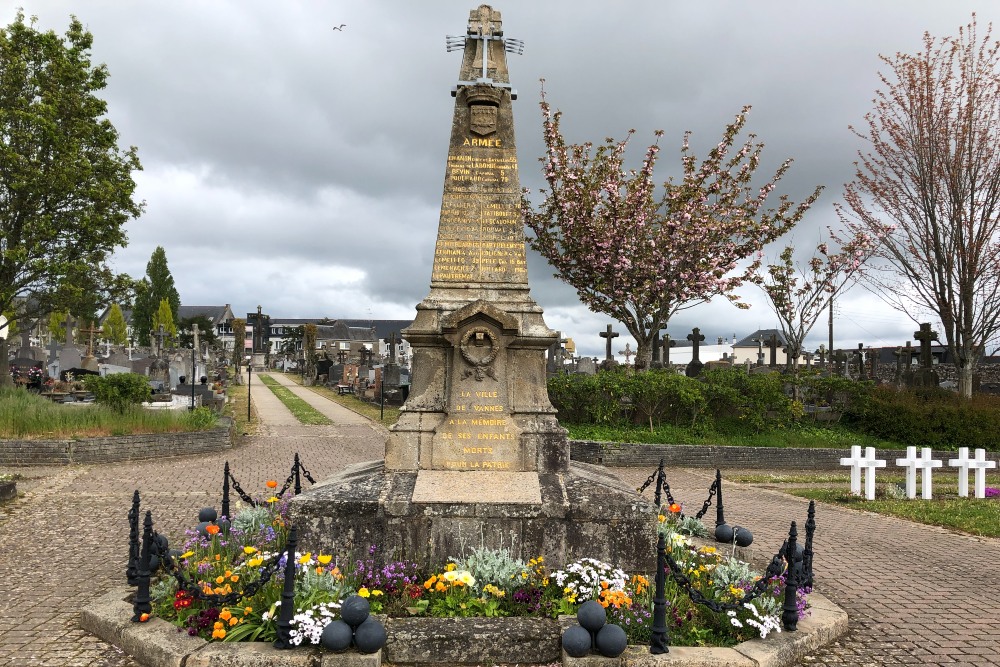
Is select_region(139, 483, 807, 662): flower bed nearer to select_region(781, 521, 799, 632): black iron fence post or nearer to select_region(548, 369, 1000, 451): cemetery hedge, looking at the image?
select_region(781, 521, 799, 632): black iron fence post

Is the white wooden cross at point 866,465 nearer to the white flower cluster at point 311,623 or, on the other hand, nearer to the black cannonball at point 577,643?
the black cannonball at point 577,643

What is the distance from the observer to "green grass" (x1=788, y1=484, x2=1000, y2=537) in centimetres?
971

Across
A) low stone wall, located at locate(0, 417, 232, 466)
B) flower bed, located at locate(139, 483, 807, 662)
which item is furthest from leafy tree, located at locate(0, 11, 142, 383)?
flower bed, located at locate(139, 483, 807, 662)

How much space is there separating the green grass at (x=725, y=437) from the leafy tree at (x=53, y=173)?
15.4 meters

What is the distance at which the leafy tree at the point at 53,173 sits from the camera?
19.0m

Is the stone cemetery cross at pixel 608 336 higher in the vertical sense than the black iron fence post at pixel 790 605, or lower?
higher

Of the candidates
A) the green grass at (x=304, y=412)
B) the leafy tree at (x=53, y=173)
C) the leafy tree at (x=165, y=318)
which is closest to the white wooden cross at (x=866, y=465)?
the green grass at (x=304, y=412)

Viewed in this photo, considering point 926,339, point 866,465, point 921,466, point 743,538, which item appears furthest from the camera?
point 926,339

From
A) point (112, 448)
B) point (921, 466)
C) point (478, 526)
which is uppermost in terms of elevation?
point (478, 526)

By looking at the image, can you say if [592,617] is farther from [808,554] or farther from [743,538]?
[743,538]

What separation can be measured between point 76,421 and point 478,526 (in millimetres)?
12993

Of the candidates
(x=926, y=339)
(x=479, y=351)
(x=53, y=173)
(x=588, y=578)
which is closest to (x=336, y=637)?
(x=588, y=578)

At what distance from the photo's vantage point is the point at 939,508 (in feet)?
35.6

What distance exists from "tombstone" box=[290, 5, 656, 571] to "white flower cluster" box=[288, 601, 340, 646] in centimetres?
108
